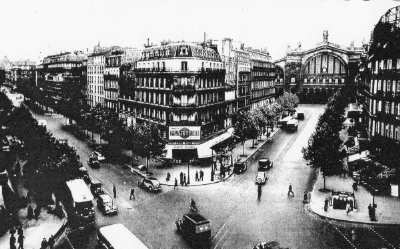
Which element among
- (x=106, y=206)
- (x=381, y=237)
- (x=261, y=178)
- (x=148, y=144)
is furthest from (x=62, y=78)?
(x=381, y=237)

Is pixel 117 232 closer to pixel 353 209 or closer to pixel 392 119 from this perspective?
pixel 353 209

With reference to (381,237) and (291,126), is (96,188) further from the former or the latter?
(291,126)

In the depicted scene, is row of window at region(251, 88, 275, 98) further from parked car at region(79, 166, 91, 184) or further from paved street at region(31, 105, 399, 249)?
parked car at region(79, 166, 91, 184)

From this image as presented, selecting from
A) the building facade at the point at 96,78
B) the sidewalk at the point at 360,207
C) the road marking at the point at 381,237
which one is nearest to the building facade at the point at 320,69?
the building facade at the point at 96,78

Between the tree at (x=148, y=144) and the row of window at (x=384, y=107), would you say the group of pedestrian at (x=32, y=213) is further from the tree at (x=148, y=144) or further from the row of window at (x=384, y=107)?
the row of window at (x=384, y=107)

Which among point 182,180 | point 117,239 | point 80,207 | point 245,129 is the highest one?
point 245,129

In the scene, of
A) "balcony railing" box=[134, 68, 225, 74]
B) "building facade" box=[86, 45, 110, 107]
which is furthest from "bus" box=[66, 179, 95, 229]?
"building facade" box=[86, 45, 110, 107]

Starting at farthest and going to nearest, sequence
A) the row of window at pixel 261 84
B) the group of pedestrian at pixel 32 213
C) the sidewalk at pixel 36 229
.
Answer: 1. the row of window at pixel 261 84
2. the group of pedestrian at pixel 32 213
3. the sidewalk at pixel 36 229
